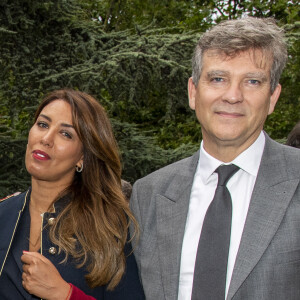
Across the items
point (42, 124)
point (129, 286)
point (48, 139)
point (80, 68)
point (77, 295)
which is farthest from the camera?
point (80, 68)

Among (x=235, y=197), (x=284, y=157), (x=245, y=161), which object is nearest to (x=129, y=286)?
(x=235, y=197)

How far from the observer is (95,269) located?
8.50 ft

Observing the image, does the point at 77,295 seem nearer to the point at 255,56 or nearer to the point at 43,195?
the point at 43,195

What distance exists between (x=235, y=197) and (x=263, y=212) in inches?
5.9

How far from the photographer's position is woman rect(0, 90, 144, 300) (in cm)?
258

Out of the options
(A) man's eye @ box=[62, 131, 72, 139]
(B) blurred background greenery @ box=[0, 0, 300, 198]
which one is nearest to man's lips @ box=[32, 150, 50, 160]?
(A) man's eye @ box=[62, 131, 72, 139]

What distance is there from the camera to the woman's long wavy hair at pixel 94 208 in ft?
8.63

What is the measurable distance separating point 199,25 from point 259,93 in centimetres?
1114

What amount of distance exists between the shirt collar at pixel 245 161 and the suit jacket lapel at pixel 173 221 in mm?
106

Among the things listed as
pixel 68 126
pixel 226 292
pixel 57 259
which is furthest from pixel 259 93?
pixel 57 259

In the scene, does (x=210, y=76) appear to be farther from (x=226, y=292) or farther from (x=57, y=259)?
(x=57, y=259)

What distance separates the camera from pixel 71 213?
279 cm

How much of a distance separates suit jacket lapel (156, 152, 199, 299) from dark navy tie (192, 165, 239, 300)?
119mm

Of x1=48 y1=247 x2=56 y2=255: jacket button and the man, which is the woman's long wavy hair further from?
the man
